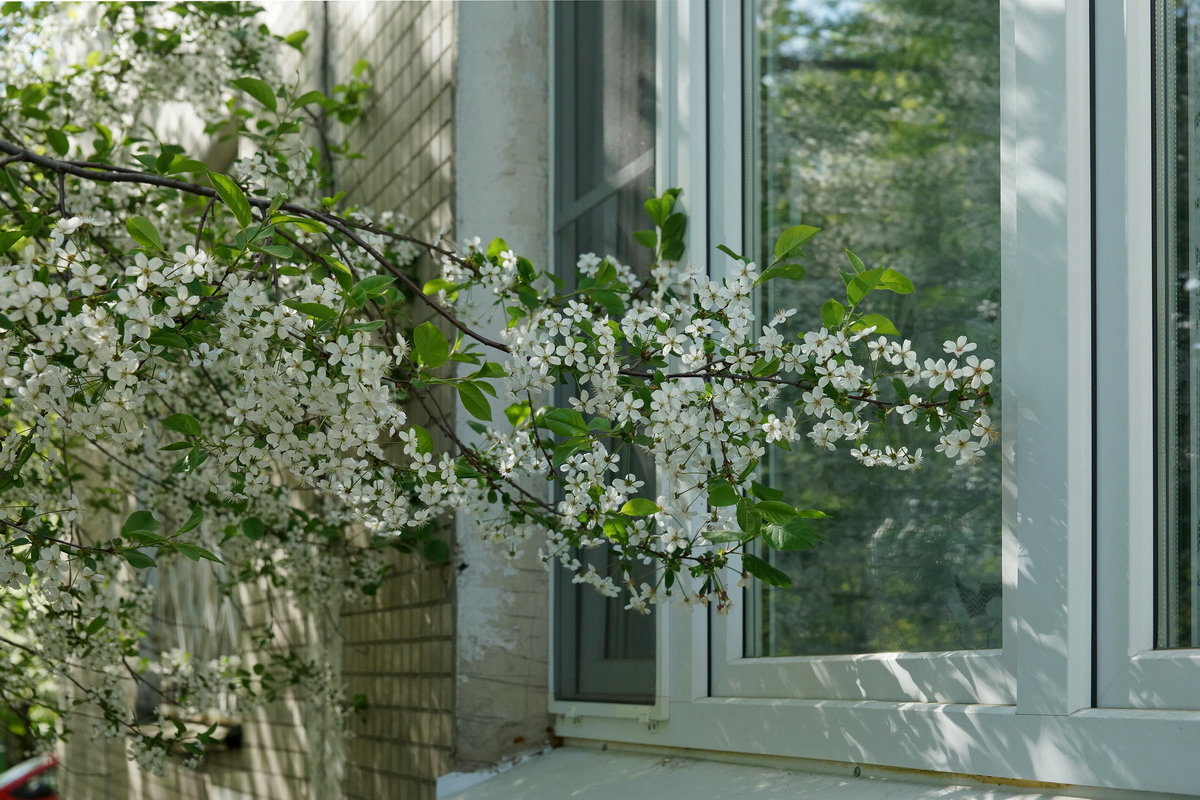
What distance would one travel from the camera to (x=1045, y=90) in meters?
1.58

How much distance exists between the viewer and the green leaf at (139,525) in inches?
65.5

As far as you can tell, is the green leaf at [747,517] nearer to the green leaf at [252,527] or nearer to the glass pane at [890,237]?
the glass pane at [890,237]

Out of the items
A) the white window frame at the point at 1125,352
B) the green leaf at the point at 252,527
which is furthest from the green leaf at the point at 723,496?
the green leaf at the point at 252,527

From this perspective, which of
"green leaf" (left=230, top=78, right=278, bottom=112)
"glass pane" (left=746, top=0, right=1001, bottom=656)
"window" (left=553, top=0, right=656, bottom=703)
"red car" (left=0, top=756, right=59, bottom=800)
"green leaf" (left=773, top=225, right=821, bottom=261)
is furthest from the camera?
"red car" (left=0, top=756, right=59, bottom=800)

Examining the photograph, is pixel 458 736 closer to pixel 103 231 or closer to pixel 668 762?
pixel 668 762

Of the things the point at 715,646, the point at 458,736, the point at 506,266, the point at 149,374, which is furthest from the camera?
the point at 458,736

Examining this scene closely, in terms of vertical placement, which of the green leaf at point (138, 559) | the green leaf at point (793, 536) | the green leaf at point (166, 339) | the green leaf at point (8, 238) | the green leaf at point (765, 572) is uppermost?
the green leaf at point (8, 238)

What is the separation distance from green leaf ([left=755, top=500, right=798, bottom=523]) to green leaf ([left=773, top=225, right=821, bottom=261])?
39cm

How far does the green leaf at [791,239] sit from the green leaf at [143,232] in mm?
860

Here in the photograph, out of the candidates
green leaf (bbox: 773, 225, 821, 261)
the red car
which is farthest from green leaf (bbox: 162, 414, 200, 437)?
the red car

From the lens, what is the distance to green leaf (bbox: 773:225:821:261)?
175 centimetres

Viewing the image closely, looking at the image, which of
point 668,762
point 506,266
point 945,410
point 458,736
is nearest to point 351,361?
point 506,266

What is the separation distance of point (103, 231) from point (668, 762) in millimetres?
1995

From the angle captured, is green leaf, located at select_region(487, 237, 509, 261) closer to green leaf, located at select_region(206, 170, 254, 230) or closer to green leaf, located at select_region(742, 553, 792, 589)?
green leaf, located at select_region(206, 170, 254, 230)
